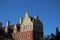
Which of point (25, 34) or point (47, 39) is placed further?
point (25, 34)

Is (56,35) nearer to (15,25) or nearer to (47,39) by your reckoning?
(47,39)

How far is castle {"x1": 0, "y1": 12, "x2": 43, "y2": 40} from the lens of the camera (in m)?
60.6

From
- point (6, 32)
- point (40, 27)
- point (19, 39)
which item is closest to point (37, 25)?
point (40, 27)

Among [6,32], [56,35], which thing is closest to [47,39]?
[56,35]

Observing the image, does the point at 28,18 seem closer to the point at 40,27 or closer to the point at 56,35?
the point at 40,27

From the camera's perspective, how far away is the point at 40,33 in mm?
63031

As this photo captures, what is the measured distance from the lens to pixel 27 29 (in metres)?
61.6

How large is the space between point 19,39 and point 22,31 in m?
2.89

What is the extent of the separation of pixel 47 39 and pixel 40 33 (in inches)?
364

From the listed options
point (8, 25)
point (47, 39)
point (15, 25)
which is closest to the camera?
point (47, 39)

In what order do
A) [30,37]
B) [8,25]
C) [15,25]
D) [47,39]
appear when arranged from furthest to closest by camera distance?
[8,25], [15,25], [30,37], [47,39]

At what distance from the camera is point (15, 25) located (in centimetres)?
6619

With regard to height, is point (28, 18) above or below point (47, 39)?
above

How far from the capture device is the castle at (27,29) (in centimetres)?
6059
